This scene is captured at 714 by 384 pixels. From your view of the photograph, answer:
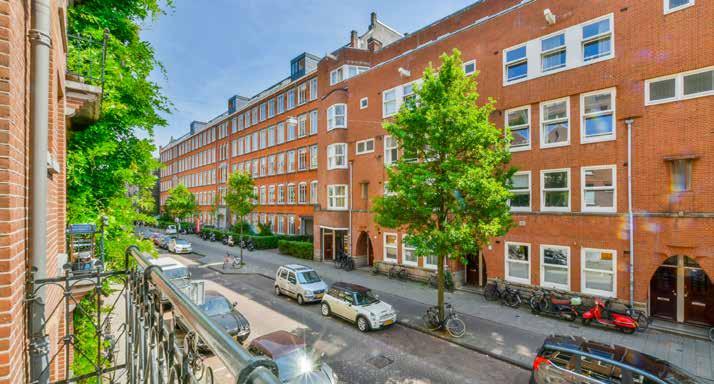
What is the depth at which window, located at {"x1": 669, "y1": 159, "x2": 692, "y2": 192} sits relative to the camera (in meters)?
11.8

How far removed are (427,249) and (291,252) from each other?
19508 millimetres

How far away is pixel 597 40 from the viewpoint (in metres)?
13.9

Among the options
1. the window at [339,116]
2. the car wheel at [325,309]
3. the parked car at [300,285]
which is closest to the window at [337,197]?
the window at [339,116]

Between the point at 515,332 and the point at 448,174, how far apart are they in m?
6.19

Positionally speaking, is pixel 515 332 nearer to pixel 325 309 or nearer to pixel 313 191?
pixel 325 309

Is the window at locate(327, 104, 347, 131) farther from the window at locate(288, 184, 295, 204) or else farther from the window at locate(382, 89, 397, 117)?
the window at locate(288, 184, 295, 204)

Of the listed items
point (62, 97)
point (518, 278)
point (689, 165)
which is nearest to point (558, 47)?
point (689, 165)

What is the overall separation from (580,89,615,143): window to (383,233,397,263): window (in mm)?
11351

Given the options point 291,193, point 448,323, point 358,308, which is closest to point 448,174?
point 448,323

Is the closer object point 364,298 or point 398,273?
point 364,298

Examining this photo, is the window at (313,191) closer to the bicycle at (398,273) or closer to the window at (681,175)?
the bicycle at (398,273)

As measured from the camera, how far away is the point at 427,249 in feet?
37.4

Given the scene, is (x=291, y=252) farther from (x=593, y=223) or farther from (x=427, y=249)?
(x=593, y=223)

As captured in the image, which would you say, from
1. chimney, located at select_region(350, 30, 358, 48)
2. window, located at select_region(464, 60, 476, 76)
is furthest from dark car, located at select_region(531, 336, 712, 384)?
chimney, located at select_region(350, 30, 358, 48)
